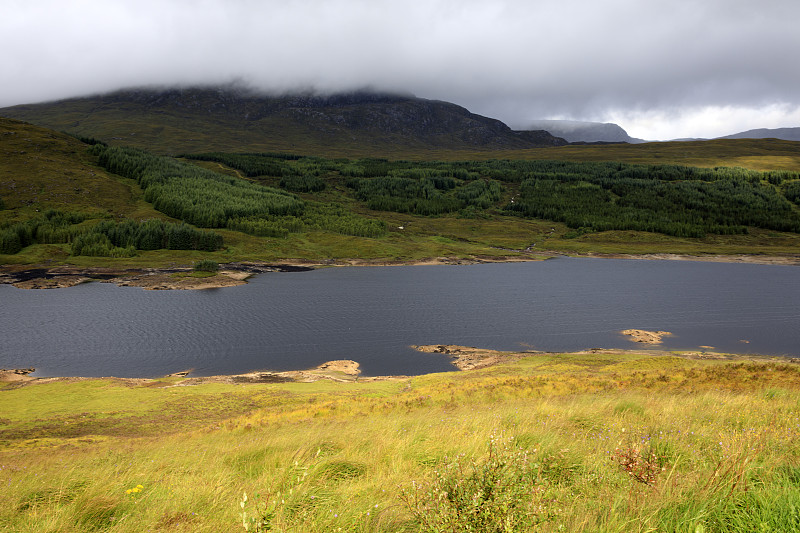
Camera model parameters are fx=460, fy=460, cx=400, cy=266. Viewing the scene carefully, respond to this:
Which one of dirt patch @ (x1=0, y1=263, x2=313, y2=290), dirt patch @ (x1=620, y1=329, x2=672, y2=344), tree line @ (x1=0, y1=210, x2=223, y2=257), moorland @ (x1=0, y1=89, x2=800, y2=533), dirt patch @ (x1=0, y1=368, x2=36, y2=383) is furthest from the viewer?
tree line @ (x1=0, y1=210, x2=223, y2=257)

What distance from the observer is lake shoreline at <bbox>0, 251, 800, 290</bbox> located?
88.6m

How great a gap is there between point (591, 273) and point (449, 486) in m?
106

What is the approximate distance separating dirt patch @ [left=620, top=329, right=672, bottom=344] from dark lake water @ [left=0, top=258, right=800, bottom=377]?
4.83 feet

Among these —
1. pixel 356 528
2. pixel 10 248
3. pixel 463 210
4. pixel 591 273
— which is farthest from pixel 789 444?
pixel 463 210

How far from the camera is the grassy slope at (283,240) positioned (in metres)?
121

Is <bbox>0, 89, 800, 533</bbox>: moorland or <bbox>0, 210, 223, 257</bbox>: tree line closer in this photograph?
<bbox>0, 89, 800, 533</bbox>: moorland

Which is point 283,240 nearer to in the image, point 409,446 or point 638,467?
point 409,446

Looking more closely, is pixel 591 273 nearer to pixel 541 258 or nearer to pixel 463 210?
pixel 541 258

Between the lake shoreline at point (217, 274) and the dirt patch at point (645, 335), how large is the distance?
201ft

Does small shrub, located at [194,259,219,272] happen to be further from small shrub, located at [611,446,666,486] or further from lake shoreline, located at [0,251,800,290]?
small shrub, located at [611,446,666,486]

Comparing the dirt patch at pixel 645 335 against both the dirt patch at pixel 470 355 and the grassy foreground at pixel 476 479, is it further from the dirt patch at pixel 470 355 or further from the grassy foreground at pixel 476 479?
the grassy foreground at pixel 476 479

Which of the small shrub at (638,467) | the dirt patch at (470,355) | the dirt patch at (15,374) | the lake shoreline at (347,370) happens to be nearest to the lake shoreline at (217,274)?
the dirt patch at (15,374)

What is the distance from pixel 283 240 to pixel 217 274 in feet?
123

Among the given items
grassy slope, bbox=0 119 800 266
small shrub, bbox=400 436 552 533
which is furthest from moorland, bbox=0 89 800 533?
grassy slope, bbox=0 119 800 266
